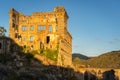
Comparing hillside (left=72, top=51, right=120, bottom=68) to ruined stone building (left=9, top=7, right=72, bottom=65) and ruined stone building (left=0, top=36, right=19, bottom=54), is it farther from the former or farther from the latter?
ruined stone building (left=0, top=36, right=19, bottom=54)

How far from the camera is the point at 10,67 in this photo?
5725cm

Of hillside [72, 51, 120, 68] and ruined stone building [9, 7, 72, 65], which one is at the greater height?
ruined stone building [9, 7, 72, 65]

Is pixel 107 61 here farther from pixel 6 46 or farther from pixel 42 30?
pixel 6 46

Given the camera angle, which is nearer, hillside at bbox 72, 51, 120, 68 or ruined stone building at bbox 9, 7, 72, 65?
ruined stone building at bbox 9, 7, 72, 65

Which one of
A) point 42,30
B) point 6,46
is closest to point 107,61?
point 42,30

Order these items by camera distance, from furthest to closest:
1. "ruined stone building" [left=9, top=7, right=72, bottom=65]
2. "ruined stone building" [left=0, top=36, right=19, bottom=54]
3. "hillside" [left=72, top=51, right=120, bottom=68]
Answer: "hillside" [left=72, top=51, right=120, bottom=68] → "ruined stone building" [left=9, top=7, right=72, bottom=65] → "ruined stone building" [left=0, top=36, right=19, bottom=54]

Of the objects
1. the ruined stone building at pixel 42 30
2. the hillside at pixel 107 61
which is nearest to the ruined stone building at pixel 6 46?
the ruined stone building at pixel 42 30

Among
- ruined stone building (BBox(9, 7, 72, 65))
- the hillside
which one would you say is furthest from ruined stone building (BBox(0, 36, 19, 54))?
the hillside

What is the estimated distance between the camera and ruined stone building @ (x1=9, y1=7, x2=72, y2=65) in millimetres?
68000

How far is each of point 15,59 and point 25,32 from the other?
46.4 ft

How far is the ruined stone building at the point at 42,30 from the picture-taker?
2677 inches

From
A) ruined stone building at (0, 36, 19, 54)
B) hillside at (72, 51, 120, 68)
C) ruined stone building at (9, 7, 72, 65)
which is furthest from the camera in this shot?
hillside at (72, 51, 120, 68)

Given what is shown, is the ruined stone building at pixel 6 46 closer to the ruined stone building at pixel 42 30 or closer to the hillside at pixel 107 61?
the ruined stone building at pixel 42 30

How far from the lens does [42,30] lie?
71438 mm
